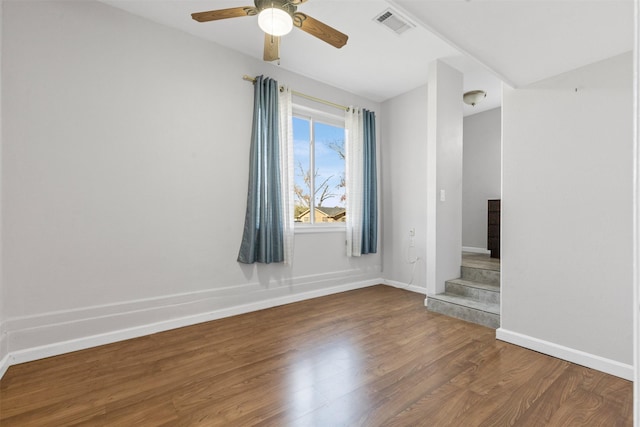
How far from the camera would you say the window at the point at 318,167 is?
3.94 metres

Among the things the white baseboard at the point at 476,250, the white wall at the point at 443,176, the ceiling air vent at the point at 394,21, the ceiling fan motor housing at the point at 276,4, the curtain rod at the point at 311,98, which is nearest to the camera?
the ceiling fan motor housing at the point at 276,4

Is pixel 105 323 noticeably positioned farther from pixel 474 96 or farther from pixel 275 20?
pixel 474 96

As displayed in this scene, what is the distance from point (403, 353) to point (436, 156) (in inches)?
86.3

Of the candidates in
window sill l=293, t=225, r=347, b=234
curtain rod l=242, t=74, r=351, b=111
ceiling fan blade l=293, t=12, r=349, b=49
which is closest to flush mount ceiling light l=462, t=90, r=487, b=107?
curtain rod l=242, t=74, r=351, b=111

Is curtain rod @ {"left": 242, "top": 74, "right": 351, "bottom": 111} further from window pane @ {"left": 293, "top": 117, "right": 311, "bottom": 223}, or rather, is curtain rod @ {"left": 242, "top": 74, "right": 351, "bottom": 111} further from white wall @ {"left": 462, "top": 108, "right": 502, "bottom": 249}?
white wall @ {"left": 462, "top": 108, "right": 502, "bottom": 249}

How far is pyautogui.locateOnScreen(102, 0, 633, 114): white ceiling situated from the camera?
140cm

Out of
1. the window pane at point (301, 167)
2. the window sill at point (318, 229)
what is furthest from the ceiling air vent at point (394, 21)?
the window sill at point (318, 229)

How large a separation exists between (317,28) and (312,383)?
98.0 inches

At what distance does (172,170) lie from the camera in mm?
2832

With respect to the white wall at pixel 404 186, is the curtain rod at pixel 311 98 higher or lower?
higher

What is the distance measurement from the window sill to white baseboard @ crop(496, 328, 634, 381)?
7.28 ft

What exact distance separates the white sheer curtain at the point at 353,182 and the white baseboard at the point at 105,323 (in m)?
1.50

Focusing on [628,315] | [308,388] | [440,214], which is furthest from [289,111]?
[628,315]

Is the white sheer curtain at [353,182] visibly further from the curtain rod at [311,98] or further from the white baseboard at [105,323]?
the white baseboard at [105,323]
